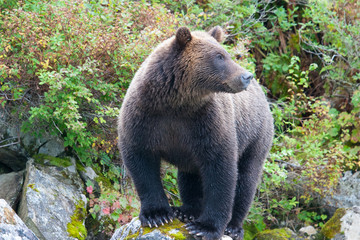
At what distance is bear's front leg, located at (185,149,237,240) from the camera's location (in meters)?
5.14

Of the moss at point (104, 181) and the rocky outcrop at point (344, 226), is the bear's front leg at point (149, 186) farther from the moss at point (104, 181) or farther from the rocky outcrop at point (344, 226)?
the rocky outcrop at point (344, 226)

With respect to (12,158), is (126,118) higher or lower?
higher

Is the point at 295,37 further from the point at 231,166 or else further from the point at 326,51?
the point at 231,166

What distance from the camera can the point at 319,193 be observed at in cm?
942

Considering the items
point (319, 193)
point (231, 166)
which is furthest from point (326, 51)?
point (231, 166)

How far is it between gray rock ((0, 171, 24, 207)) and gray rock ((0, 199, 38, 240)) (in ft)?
6.91

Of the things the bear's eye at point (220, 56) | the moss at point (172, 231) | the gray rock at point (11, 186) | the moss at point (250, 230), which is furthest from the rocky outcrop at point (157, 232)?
the moss at point (250, 230)

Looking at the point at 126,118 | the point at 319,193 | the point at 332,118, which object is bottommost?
the point at 319,193

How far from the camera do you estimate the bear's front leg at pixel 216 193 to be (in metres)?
5.14

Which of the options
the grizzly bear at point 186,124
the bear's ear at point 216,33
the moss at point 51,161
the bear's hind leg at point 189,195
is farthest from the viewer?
the moss at point 51,161

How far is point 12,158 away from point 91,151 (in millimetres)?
1255

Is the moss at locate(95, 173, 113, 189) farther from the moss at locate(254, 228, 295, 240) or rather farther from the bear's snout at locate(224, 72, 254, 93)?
the bear's snout at locate(224, 72, 254, 93)

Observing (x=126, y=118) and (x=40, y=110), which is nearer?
(x=126, y=118)

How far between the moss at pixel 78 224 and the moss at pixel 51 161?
713 mm
